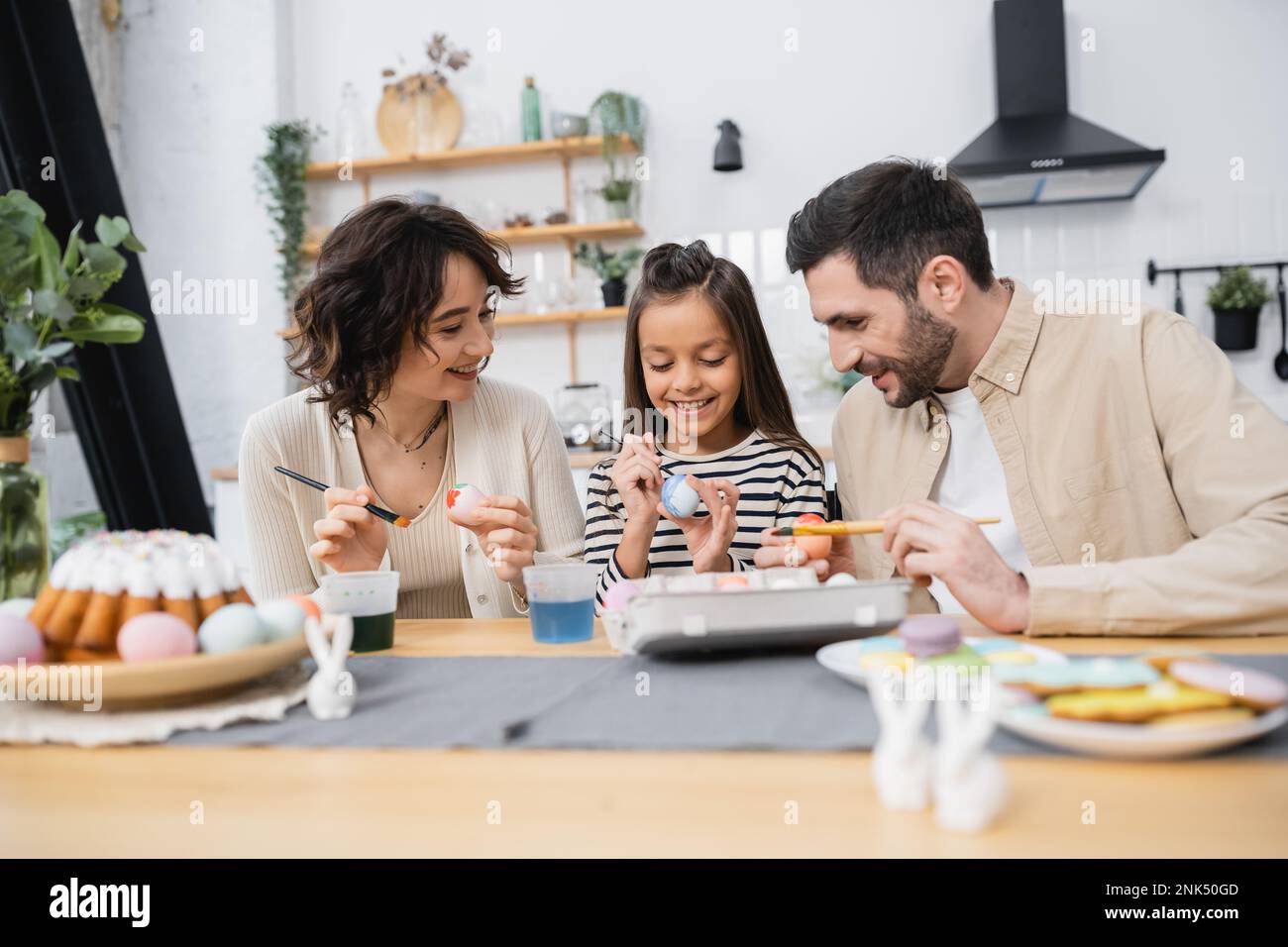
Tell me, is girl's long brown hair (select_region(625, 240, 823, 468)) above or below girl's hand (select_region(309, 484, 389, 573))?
above

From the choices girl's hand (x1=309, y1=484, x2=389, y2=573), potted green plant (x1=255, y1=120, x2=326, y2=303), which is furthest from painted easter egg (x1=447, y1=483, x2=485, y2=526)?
potted green plant (x1=255, y1=120, x2=326, y2=303)

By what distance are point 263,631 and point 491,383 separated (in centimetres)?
110

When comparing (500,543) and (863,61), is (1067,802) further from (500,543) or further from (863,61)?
(863,61)

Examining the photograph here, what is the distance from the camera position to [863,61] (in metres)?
4.16

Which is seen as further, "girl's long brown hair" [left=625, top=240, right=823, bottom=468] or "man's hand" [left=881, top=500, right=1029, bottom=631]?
"girl's long brown hair" [left=625, top=240, right=823, bottom=468]

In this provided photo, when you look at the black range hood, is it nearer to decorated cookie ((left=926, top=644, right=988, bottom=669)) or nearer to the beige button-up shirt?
the beige button-up shirt

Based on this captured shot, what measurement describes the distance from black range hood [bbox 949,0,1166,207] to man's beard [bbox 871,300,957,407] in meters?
2.20

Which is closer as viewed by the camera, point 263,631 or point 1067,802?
point 1067,802

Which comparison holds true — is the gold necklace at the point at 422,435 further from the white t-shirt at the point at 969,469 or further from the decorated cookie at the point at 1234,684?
the decorated cookie at the point at 1234,684

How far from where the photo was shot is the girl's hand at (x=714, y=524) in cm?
161

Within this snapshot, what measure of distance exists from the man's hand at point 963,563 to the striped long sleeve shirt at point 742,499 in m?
0.62

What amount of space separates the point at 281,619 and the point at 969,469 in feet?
3.89

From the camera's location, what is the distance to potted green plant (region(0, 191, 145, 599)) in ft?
3.56

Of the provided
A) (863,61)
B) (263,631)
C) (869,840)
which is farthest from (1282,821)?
(863,61)
